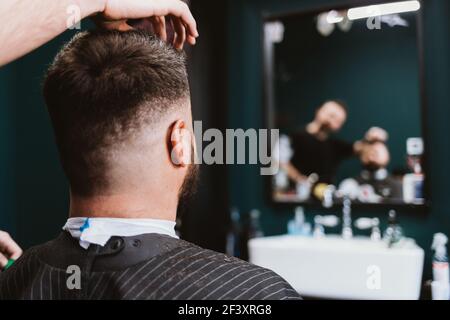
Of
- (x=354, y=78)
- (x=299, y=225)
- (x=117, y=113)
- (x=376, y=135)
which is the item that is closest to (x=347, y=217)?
(x=299, y=225)

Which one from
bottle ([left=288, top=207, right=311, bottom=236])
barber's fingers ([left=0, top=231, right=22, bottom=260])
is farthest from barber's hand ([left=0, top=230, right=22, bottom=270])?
bottle ([left=288, top=207, right=311, bottom=236])

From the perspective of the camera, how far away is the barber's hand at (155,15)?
94 centimetres

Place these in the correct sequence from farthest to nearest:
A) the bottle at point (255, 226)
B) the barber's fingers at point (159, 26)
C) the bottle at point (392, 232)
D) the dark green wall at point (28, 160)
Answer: the bottle at point (255, 226), the dark green wall at point (28, 160), the bottle at point (392, 232), the barber's fingers at point (159, 26)

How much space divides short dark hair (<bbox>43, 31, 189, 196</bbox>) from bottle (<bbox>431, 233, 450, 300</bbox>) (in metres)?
1.62

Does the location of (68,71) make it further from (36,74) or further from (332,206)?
(332,206)

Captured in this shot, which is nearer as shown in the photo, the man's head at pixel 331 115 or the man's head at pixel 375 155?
the man's head at pixel 375 155

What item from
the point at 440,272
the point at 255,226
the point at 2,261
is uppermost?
the point at 2,261

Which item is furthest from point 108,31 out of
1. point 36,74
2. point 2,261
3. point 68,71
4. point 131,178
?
point 36,74

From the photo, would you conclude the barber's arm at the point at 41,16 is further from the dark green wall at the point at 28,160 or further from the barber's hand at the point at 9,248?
the dark green wall at the point at 28,160

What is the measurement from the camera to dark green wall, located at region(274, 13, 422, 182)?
2418 mm

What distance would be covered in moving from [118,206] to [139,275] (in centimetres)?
15

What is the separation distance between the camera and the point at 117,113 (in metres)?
0.84

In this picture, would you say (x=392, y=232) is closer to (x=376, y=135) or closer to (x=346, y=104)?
(x=376, y=135)

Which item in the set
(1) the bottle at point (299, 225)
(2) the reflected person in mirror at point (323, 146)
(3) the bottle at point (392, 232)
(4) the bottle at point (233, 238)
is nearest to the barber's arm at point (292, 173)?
(2) the reflected person in mirror at point (323, 146)
